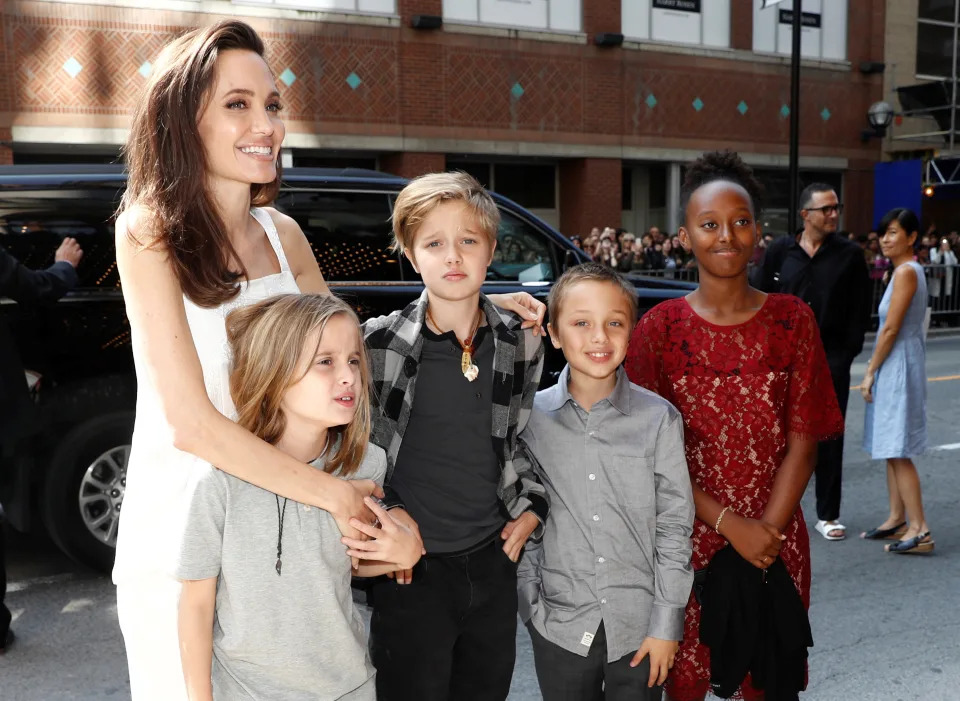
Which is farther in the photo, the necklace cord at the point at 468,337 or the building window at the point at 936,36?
the building window at the point at 936,36

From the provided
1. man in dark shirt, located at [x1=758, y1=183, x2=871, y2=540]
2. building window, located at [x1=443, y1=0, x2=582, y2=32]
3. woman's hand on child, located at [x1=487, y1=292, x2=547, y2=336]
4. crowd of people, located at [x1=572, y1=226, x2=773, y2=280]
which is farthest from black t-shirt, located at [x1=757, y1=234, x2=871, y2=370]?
building window, located at [x1=443, y1=0, x2=582, y2=32]

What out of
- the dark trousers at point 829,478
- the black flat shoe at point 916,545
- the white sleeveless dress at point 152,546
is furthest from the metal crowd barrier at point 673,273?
the white sleeveless dress at point 152,546

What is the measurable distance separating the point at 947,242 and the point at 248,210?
20.7 m

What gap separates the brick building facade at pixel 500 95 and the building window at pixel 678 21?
172 millimetres

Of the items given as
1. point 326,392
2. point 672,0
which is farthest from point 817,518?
point 672,0

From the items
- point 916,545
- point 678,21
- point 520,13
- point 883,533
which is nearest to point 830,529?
point 883,533

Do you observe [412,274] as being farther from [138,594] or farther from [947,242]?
[947,242]

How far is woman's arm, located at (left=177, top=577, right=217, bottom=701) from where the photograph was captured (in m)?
1.89

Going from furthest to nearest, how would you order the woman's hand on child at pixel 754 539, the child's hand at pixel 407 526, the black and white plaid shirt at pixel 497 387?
the woman's hand on child at pixel 754 539 < the black and white plaid shirt at pixel 497 387 < the child's hand at pixel 407 526

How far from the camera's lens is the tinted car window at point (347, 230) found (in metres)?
5.74

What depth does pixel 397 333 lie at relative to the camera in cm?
254

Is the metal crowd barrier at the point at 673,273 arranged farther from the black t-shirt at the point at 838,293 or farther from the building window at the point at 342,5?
the black t-shirt at the point at 838,293

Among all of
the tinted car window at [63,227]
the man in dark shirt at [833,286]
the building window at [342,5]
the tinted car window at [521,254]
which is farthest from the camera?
the building window at [342,5]

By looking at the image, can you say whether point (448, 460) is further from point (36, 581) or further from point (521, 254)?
point (521, 254)
